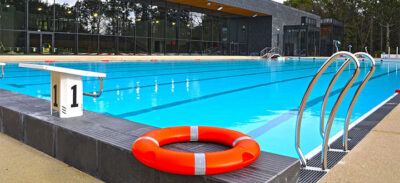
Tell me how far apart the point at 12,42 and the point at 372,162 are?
2001 centimetres

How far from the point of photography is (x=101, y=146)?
6.88 feet

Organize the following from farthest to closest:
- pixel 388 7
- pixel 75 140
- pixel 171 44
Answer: pixel 388 7 → pixel 171 44 → pixel 75 140

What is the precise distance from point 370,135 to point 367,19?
4853cm

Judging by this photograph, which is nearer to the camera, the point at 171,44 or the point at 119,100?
the point at 119,100

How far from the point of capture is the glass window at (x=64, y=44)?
66.2ft

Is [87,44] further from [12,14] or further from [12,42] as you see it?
[12,14]

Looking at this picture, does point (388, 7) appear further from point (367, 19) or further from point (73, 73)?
point (73, 73)

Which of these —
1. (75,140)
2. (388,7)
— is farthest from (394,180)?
(388,7)

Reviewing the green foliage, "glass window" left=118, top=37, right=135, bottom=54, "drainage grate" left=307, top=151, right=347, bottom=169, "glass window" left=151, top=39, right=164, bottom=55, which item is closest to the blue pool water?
"drainage grate" left=307, top=151, right=347, bottom=169

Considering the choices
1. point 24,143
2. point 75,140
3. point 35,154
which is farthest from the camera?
point 24,143

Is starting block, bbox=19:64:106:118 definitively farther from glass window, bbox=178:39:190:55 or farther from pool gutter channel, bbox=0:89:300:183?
glass window, bbox=178:39:190:55

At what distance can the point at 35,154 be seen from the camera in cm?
259

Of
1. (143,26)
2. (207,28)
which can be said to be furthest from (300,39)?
(143,26)

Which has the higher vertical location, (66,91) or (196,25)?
(196,25)
